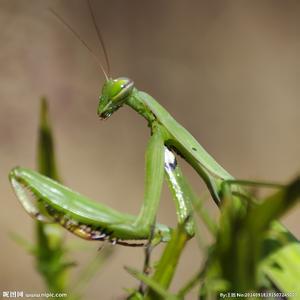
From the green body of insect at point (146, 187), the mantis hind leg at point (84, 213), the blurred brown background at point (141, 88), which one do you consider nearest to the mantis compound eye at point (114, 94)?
the green body of insect at point (146, 187)

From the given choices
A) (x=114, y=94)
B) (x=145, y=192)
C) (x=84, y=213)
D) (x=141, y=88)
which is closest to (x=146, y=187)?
(x=145, y=192)

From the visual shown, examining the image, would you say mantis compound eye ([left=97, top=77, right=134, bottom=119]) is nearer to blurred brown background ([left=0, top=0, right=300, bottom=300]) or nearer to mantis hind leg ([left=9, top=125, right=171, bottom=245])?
mantis hind leg ([left=9, top=125, right=171, bottom=245])

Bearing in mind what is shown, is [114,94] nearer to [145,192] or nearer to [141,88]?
[145,192]

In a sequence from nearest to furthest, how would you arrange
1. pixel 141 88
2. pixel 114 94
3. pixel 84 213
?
pixel 84 213 < pixel 114 94 < pixel 141 88

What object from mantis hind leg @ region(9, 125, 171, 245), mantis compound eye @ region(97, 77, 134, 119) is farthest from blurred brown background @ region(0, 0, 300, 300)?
mantis hind leg @ region(9, 125, 171, 245)

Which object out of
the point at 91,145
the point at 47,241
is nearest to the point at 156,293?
the point at 47,241

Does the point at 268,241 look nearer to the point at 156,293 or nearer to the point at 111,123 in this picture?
the point at 156,293
